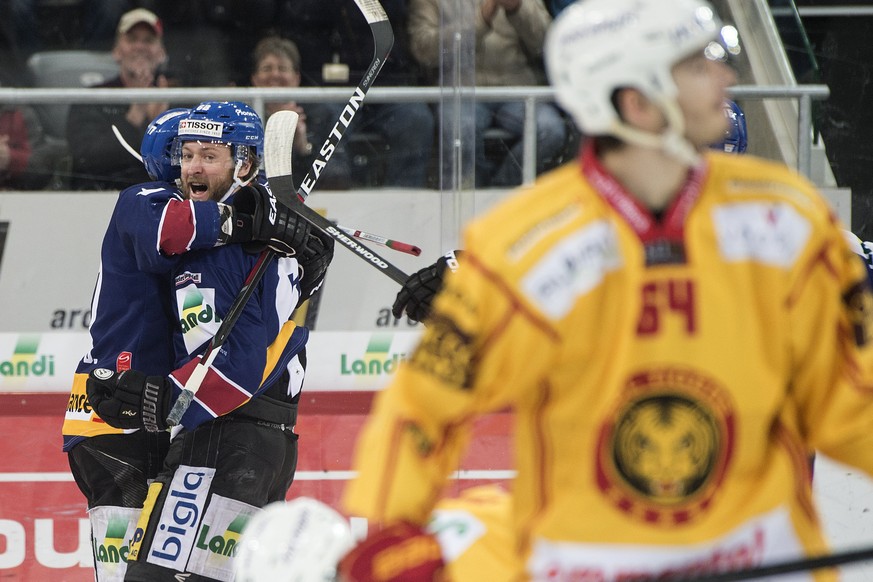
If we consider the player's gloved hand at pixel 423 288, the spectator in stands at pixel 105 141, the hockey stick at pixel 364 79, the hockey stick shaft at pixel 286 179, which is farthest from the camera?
the spectator in stands at pixel 105 141

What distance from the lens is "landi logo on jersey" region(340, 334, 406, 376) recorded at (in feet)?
13.4

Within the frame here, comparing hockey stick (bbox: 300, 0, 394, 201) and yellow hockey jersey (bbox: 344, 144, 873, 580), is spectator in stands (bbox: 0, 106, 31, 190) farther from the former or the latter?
yellow hockey jersey (bbox: 344, 144, 873, 580)

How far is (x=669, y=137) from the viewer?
1489 millimetres

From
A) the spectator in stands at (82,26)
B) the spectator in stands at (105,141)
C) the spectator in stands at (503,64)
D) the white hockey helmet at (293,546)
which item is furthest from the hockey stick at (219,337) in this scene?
the spectator in stands at (82,26)

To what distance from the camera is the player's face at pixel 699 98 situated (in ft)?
4.99

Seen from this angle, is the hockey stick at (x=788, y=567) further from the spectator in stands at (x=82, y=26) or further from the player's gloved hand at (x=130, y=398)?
the spectator in stands at (x=82, y=26)

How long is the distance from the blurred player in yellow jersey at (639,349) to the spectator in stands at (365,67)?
2595 mm

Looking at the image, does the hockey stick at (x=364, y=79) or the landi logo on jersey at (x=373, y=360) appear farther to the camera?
the landi logo on jersey at (x=373, y=360)

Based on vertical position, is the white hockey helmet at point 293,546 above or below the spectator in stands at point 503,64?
below

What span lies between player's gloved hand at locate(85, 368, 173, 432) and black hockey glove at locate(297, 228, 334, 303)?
0.47 m

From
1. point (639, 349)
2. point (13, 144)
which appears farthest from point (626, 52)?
point (13, 144)

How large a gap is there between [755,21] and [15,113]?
2.35m

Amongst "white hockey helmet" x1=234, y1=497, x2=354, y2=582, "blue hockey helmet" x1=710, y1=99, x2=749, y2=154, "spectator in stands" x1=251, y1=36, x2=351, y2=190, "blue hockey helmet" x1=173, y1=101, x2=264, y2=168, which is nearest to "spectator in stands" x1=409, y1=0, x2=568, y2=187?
"spectator in stands" x1=251, y1=36, x2=351, y2=190

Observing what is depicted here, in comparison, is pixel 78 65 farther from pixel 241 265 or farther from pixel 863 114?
pixel 863 114
